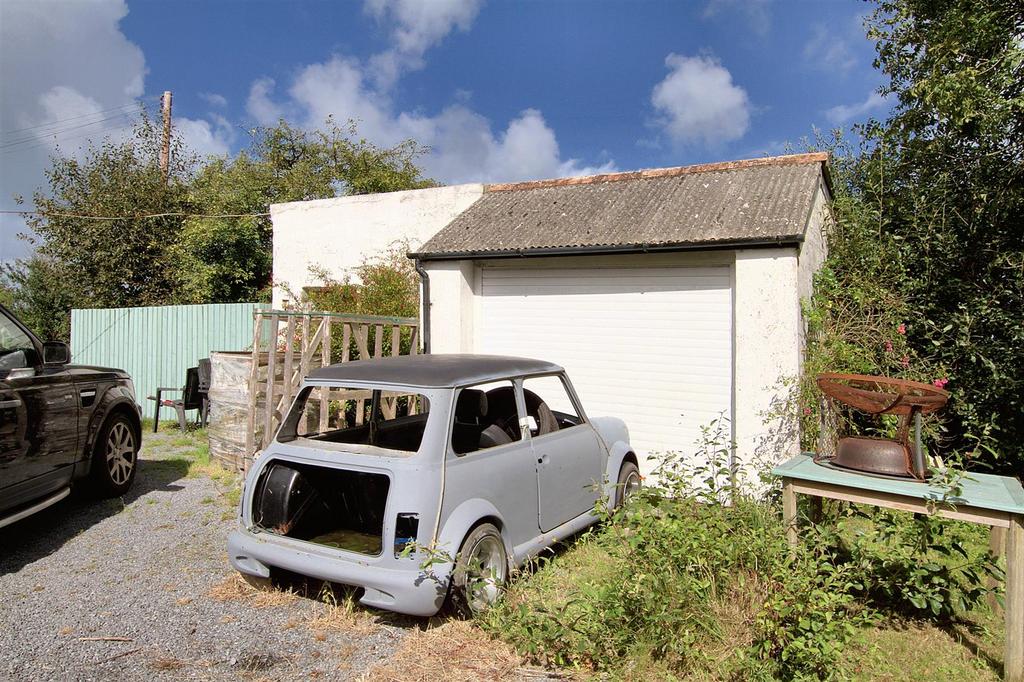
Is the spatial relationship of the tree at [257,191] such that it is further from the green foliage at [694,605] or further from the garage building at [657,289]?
the green foliage at [694,605]

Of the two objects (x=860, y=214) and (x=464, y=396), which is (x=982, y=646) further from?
(x=860, y=214)

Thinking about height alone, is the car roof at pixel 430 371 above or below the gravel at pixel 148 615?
above

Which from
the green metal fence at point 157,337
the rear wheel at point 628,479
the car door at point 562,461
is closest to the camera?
the car door at point 562,461

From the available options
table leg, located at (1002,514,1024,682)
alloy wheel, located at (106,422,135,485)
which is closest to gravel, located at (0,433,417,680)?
alloy wheel, located at (106,422,135,485)

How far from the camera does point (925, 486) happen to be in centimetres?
379

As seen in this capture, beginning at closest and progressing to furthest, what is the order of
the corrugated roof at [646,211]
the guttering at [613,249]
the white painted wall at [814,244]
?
1. the guttering at [613,249]
2. the white painted wall at [814,244]
3. the corrugated roof at [646,211]

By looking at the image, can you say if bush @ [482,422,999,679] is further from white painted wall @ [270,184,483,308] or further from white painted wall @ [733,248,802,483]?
white painted wall @ [270,184,483,308]

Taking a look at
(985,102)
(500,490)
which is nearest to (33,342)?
(500,490)

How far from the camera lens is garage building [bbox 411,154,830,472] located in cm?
682

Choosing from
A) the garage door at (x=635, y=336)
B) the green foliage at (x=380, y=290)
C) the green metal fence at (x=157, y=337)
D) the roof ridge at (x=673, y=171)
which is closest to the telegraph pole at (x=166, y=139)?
the green metal fence at (x=157, y=337)

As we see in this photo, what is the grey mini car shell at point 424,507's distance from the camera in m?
3.77

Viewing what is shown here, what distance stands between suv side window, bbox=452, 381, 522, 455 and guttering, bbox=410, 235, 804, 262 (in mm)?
2932

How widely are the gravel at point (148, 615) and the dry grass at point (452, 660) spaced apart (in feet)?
0.50

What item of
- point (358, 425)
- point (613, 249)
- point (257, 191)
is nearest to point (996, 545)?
point (613, 249)
